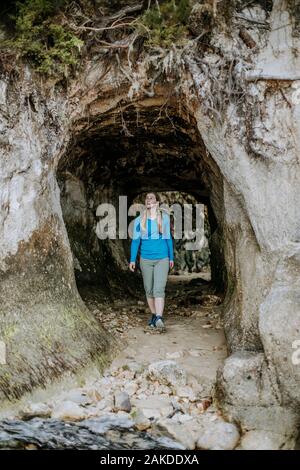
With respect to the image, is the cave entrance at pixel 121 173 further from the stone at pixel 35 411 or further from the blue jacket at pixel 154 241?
the stone at pixel 35 411

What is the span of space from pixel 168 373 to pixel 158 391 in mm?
244

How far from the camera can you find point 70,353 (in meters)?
5.85

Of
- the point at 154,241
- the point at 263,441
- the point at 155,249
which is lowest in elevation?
the point at 263,441

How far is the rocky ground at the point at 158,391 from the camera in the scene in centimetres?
482

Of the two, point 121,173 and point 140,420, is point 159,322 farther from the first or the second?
point 121,173

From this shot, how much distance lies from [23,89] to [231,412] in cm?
439

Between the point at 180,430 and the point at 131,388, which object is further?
the point at 131,388

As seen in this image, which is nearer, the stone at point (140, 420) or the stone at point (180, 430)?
the stone at point (180, 430)

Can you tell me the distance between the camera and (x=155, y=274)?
702 centimetres

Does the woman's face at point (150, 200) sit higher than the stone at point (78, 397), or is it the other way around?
the woman's face at point (150, 200)

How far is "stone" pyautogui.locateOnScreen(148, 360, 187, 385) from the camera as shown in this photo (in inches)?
223

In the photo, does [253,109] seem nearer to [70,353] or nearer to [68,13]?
[68,13]

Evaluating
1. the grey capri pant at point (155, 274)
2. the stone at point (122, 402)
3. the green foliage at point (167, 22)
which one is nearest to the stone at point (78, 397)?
the stone at point (122, 402)

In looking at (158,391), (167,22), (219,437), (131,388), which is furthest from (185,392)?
(167,22)
